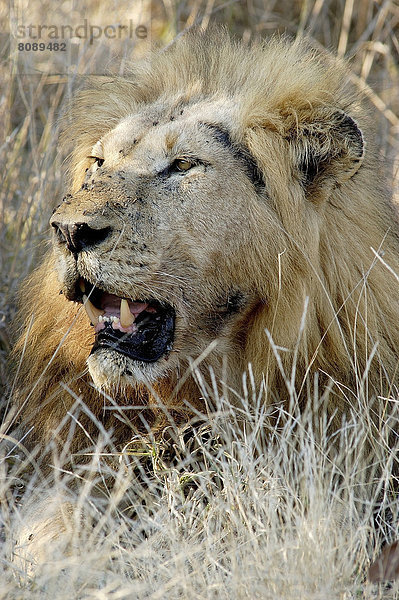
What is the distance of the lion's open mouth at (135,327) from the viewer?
9.87 feet

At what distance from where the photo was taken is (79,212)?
290 centimetres

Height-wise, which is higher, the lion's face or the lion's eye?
the lion's eye

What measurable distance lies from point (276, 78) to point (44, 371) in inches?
57.2

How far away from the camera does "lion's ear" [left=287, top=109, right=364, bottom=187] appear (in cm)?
306

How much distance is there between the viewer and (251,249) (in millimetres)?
3086

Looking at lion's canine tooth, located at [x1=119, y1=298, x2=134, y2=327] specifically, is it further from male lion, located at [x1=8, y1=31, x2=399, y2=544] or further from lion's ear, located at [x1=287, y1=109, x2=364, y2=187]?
lion's ear, located at [x1=287, y1=109, x2=364, y2=187]

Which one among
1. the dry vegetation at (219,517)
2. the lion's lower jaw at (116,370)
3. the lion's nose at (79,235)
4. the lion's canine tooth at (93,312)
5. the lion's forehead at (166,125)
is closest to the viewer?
the dry vegetation at (219,517)

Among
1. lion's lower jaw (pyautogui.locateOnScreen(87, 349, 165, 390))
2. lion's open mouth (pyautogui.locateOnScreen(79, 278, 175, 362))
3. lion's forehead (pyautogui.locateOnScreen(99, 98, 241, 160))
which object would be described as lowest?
lion's lower jaw (pyautogui.locateOnScreen(87, 349, 165, 390))

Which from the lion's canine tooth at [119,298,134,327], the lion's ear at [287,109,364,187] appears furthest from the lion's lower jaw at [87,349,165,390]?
the lion's ear at [287,109,364,187]

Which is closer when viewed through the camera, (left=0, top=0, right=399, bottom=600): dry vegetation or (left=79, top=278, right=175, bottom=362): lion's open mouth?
(left=0, top=0, right=399, bottom=600): dry vegetation

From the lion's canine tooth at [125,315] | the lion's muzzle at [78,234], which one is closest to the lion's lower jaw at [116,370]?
the lion's canine tooth at [125,315]

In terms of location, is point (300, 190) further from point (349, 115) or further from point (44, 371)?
point (44, 371)

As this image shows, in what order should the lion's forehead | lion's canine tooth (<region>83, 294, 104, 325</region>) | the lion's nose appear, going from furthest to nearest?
1. the lion's forehead
2. lion's canine tooth (<region>83, 294, 104, 325</region>)
3. the lion's nose

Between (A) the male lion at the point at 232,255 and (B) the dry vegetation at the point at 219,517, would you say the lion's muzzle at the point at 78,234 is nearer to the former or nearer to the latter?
(A) the male lion at the point at 232,255
